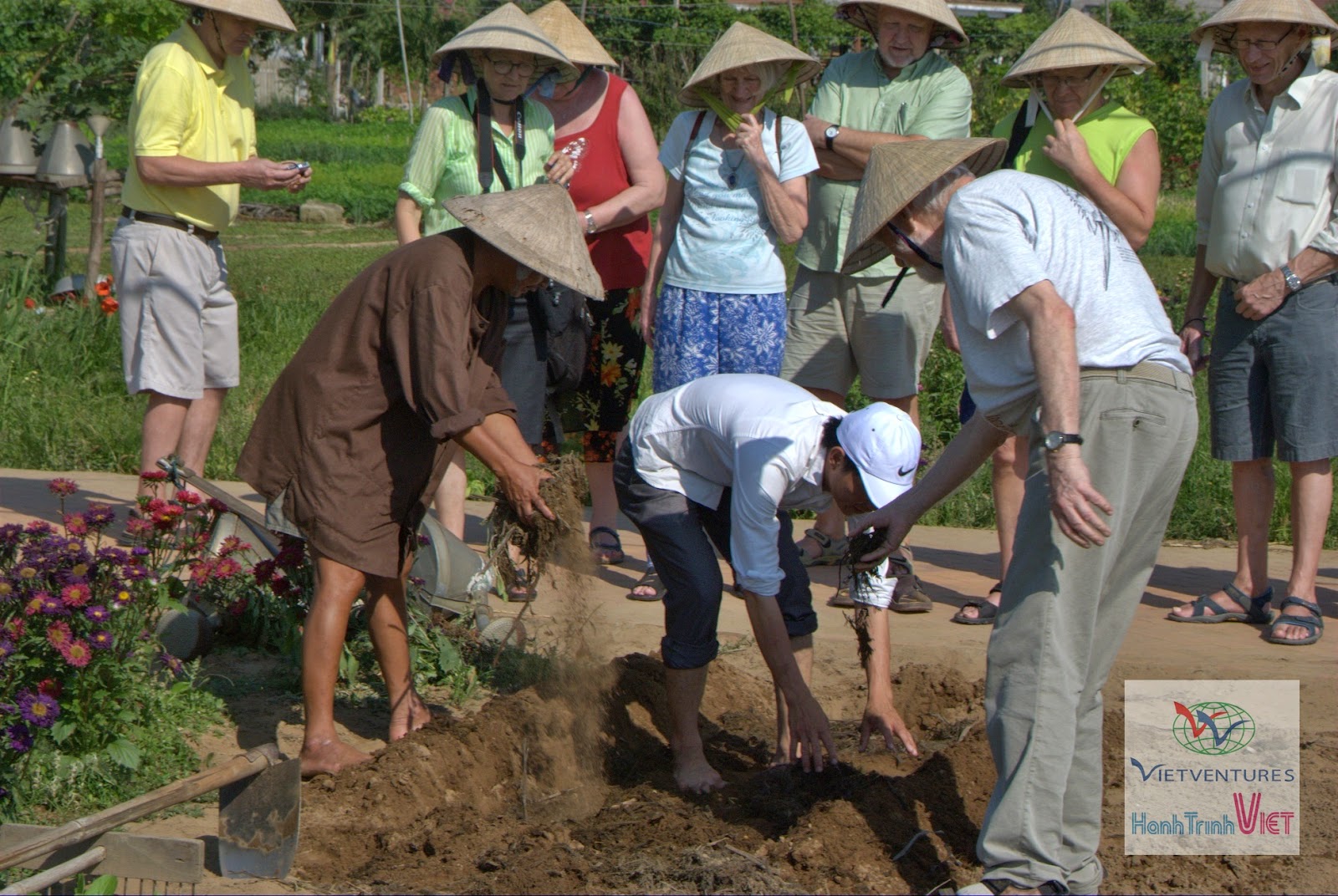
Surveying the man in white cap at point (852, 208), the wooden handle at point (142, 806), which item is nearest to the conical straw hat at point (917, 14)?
the man in white cap at point (852, 208)

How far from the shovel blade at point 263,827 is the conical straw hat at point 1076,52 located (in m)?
3.40

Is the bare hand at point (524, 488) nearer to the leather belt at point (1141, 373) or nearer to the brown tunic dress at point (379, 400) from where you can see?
the brown tunic dress at point (379, 400)

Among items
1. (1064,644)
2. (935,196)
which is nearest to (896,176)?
(935,196)

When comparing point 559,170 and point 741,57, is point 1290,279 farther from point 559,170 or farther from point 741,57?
point 559,170

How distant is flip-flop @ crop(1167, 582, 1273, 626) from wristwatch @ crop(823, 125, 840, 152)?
2131mm

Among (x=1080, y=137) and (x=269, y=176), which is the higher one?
(x=1080, y=137)

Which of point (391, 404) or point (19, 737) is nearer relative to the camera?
point (19, 737)

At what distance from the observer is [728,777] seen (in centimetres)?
449

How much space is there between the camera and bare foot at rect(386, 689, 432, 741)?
4.43m

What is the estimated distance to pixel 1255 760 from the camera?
4.41 metres

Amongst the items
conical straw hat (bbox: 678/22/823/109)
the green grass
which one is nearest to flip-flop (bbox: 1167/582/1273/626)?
the green grass

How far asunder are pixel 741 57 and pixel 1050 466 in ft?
9.25

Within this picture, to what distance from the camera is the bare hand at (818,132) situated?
567cm

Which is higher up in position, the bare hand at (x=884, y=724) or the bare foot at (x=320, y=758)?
the bare hand at (x=884, y=724)
